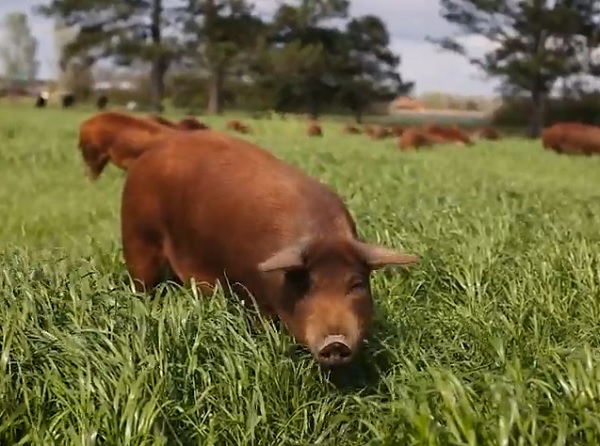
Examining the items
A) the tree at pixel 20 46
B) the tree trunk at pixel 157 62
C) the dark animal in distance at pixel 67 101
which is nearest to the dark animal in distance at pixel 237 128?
the tree trunk at pixel 157 62

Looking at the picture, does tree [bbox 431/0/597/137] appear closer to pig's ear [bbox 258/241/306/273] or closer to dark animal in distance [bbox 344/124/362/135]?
dark animal in distance [bbox 344/124/362/135]

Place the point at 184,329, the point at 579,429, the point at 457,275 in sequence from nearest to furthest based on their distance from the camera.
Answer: the point at 579,429, the point at 184,329, the point at 457,275

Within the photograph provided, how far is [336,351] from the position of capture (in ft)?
12.5

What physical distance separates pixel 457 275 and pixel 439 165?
779 cm

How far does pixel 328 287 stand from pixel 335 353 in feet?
1.01

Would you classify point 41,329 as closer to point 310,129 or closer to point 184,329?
point 184,329

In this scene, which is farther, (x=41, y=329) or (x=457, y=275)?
(x=457, y=275)

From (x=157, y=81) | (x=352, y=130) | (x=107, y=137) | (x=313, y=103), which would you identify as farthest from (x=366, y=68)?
(x=107, y=137)

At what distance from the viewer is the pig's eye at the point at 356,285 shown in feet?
13.2

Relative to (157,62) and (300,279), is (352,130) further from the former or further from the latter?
(300,279)

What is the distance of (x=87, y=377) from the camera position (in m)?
3.47

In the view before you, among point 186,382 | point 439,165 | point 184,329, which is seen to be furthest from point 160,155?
point 439,165

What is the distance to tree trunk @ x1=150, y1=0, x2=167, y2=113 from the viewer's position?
38656mm

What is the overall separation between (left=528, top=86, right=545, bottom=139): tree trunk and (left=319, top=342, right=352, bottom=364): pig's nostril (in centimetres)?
3444
